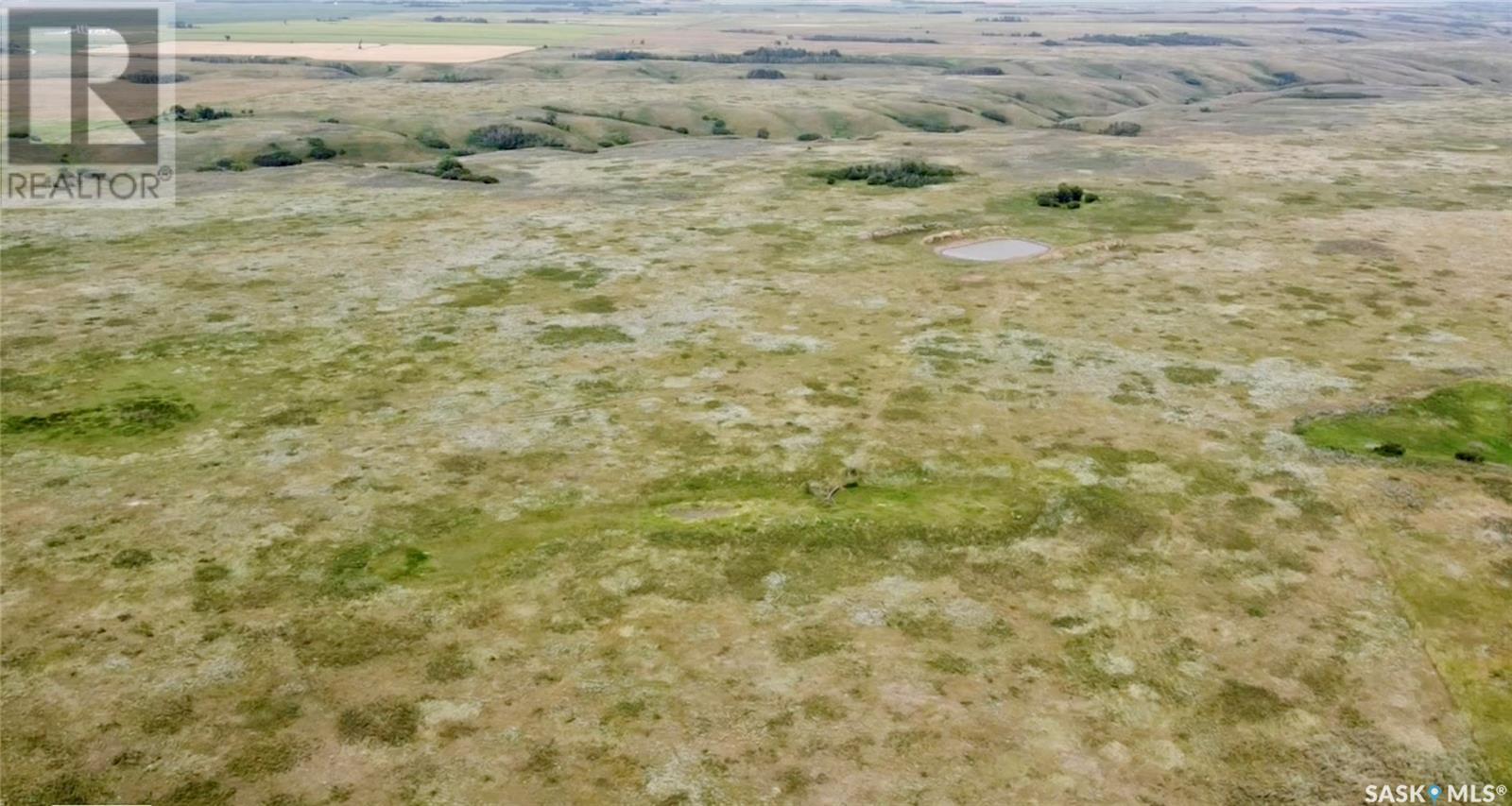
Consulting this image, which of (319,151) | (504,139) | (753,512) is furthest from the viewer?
(504,139)

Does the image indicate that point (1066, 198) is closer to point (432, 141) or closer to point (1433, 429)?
point (1433, 429)

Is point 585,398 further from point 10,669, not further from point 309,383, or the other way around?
point 10,669

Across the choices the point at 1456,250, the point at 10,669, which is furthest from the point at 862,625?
the point at 1456,250

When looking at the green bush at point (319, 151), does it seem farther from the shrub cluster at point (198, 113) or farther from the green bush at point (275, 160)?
the shrub cluster at point (198, 113)

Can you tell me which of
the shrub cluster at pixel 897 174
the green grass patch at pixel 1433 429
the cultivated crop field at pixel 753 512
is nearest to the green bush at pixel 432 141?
the cultivated crop field at pixel 753 512

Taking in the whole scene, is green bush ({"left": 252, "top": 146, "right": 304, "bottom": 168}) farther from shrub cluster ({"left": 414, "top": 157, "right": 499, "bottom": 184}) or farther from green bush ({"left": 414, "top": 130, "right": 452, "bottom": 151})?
green bush ({"left": 414, "top": 130, "right": 452, "bottom": 151})

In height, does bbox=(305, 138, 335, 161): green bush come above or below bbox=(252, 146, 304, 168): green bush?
above

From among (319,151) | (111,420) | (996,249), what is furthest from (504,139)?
(111,420)

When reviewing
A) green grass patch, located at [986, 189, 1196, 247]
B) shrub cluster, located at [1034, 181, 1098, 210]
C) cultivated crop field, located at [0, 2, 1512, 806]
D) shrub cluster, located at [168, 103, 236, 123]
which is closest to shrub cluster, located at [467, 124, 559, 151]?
shrub cluster, located at [168, 103, 236, 123]
